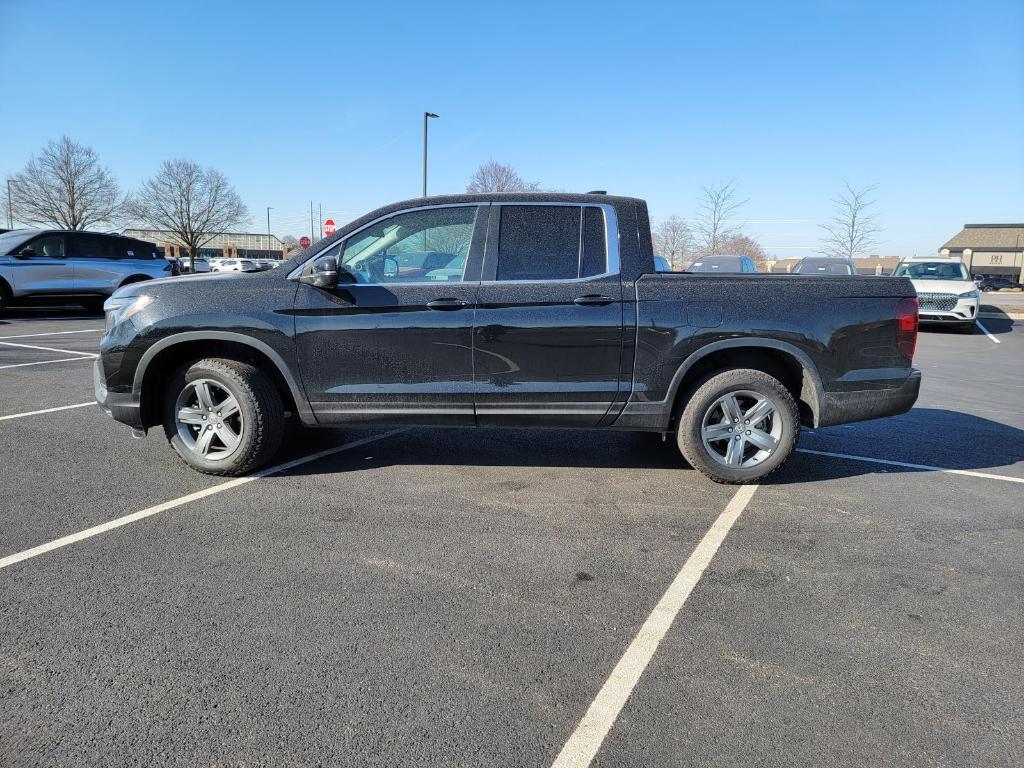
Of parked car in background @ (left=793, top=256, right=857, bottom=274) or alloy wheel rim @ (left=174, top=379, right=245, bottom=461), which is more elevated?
parked car in background @ (left=793, top=256, right=857, bottom=274)

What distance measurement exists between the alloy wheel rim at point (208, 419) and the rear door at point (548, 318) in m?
1.66

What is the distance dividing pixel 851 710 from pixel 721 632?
55cm

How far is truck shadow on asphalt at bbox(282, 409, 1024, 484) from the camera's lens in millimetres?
4906

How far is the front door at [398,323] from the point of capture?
422cm

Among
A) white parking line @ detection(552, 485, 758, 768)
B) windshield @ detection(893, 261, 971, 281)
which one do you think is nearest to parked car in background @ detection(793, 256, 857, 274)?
windshield @ detection(893, 261, 971, 281)

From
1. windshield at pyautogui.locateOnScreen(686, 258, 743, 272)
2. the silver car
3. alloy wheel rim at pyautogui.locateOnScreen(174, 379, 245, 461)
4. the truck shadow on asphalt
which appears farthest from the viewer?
windshield at pyautogui.locateOnScreen(686, 258, 743, 272)

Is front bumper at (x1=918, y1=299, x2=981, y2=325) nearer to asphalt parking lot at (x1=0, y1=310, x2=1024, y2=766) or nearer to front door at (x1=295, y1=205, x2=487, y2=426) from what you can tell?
asphalt parking lot at (x1=0, y1=310, x2=1024, y2=766)

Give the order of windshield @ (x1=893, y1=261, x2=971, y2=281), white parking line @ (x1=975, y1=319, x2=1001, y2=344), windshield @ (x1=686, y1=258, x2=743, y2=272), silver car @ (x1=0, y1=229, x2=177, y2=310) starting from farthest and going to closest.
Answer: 1. windshield @ (x1=893, y1=261, x2=971, y2=281)
2. white parking line @ (x1=975, y1=319, x2=1001, y2=344)
3. windshield @ (x1=686, y1=258, x2=743, y2=272)
4. silver car @ (x1=0, y1=229, x2=177, y2=310)

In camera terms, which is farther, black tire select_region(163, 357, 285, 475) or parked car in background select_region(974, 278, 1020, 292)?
parked car in background select_region(974, 278, 1020, 292)

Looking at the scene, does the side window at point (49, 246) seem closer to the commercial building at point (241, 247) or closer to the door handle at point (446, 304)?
the door handle at point (446, 304)

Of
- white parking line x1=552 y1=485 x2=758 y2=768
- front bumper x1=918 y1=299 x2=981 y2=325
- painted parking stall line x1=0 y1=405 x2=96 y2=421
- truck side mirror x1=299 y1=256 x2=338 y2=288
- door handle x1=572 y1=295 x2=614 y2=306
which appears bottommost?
white parking line x1=552 y1=485 x2=758 y2=768

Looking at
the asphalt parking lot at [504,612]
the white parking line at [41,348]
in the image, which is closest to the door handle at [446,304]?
the asphalt parking lot at [504,612]

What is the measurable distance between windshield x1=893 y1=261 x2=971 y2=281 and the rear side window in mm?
16605

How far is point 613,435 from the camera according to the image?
5840mm
